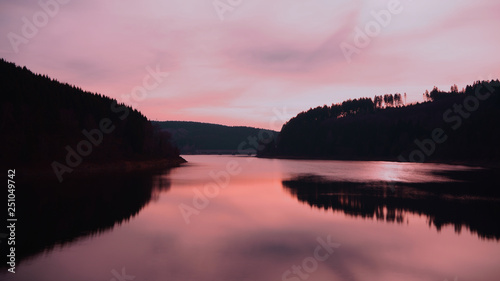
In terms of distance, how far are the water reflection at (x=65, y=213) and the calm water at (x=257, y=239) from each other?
0.11 m

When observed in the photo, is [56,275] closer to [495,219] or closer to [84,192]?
[84,192]

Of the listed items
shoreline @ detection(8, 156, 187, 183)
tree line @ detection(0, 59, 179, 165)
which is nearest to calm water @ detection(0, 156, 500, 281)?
shoreline @ detection(8, 156, 187, 183)

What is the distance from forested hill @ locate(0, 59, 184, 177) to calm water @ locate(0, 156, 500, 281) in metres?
31.5

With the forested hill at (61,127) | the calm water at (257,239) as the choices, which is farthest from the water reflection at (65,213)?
the forested hill at (61,127)

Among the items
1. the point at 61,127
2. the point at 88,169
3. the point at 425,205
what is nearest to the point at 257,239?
the point at 425,205

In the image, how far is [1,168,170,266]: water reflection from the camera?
795 inches

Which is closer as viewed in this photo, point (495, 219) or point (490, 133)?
point (495, 219)

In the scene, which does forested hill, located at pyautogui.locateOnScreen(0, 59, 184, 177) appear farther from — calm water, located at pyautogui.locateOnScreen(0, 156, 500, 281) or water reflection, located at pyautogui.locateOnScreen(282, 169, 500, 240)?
water reflection, located at pyautogui.locateOnScreen(282, 169, 500, 240)

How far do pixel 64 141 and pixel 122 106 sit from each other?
51.1m

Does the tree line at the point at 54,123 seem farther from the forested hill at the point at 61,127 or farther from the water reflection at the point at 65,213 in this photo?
the water reflection at the point at 65,213

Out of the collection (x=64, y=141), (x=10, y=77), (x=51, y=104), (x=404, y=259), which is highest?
(x=10, y=77)

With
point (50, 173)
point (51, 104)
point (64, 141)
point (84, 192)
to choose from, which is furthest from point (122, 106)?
point (84, 192)

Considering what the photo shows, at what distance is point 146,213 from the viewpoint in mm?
29703

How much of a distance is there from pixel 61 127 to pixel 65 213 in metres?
64.3
